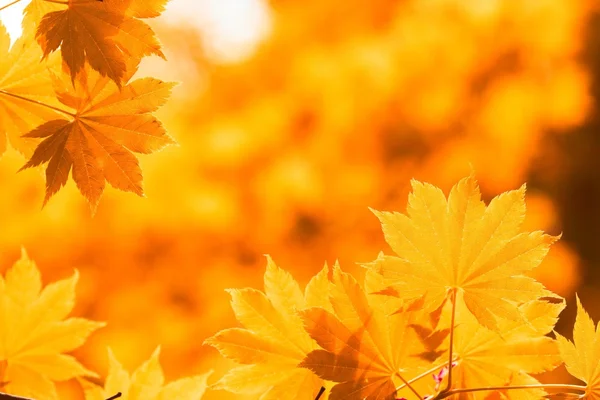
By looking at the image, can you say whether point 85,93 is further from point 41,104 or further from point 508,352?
point 508,352

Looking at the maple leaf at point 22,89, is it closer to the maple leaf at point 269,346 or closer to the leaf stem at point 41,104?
the leaf stem at point 41,104

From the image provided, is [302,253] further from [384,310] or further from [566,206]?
[384,310]

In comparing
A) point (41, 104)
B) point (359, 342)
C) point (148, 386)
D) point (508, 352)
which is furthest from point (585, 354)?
point (41, 104)

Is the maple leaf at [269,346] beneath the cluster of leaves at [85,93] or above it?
beneath

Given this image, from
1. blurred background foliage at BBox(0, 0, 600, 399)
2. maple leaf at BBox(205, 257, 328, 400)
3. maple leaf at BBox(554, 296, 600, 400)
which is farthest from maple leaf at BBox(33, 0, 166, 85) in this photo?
blurred background foliage at BBox(0, 0, 600, 399)

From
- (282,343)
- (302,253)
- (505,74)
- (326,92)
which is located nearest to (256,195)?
(302,253)

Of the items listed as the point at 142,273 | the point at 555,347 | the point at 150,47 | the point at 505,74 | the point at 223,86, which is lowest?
the point at 555,347

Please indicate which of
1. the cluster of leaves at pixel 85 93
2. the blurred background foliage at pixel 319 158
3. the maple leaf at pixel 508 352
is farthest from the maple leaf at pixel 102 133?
the blurred background foliage at pixel 319 158
